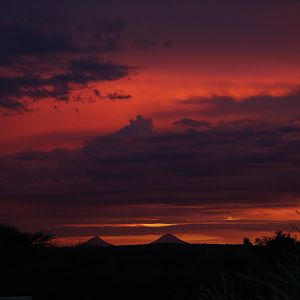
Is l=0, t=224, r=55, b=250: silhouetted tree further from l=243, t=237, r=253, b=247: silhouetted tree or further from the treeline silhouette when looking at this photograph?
l=243, t=237, r=253, b=247: silhouetted tree

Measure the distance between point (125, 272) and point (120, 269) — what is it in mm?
893

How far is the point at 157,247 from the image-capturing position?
5159 cm

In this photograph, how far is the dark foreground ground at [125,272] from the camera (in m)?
30.0

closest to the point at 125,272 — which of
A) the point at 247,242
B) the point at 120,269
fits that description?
the point at 120,269

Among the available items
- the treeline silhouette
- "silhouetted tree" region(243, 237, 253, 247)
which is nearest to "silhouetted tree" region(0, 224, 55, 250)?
the treeline silhouette

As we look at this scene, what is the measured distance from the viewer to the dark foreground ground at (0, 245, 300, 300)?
98.3 ft

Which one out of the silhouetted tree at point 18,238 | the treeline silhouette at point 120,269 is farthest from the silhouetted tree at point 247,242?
the silhouetted tree at point 18,238

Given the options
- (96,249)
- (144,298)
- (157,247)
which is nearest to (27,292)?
(144,298)

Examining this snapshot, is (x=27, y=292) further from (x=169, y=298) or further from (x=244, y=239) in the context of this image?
(x=244, y=239)

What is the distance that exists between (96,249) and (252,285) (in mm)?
21287

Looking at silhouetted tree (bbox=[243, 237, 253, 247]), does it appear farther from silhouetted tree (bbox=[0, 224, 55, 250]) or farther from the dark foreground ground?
silhouetted tree (bbox=[0, 224, 55, 250])

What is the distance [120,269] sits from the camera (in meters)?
41.6

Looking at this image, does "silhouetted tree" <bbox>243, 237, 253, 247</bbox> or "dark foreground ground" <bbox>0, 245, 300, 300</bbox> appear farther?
"silhouetted tree" <bbox>243, 237, 253, 247</bbox>

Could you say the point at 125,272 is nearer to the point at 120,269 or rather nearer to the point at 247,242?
the point at 120,269
